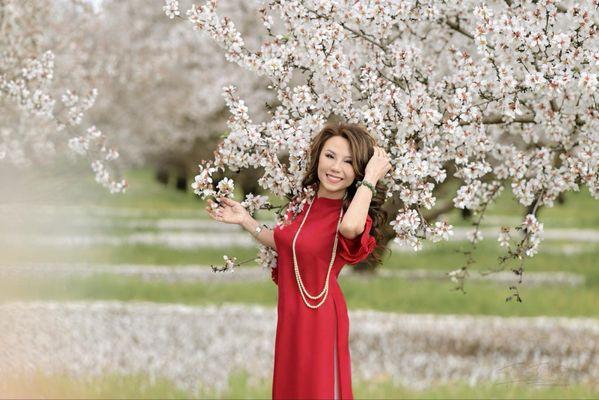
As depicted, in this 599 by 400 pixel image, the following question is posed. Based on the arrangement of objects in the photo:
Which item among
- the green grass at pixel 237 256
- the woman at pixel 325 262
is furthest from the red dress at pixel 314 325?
the green grass at pixel 237 256

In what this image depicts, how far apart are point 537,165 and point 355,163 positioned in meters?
1.77

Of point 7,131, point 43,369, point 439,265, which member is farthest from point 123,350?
point 439,265

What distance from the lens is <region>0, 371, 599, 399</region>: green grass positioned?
Result: 7.72 meters

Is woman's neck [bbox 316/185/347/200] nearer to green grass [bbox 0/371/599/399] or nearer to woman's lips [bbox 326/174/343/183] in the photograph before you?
woman's lips [bbox 326/174/343/183]

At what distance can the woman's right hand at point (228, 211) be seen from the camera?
4.50 meters

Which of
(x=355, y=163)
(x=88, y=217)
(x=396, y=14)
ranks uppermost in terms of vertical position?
(x=396, y=14)

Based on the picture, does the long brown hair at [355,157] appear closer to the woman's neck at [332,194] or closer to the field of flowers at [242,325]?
the woman's neck at [332,194]

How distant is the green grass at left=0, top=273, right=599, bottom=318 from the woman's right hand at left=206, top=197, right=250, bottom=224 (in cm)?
817

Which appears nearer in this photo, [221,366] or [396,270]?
[221,366]

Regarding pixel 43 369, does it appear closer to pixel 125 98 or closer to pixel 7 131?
pixel 7 131

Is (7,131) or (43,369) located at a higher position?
(7,131)

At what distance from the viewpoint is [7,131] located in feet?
39.7

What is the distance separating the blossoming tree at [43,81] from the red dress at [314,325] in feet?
10.4

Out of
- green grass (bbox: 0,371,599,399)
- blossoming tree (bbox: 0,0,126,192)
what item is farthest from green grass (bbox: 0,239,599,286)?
A: green grass (bbox: 0,371,599,399)
